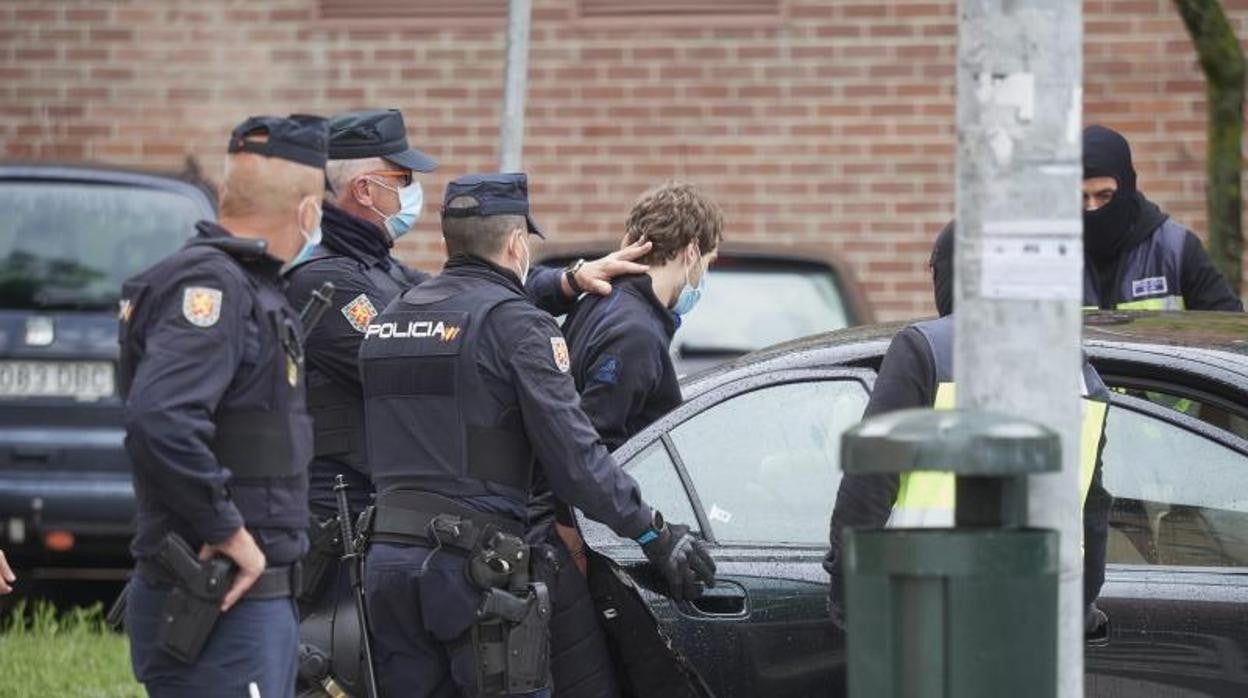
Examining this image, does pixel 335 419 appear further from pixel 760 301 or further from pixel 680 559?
pixel 760 301

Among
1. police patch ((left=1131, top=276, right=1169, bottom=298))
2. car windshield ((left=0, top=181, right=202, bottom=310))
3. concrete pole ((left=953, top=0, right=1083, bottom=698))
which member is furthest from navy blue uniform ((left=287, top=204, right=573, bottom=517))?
car windshield ((left=0, top=181, right=202, bottom=310))

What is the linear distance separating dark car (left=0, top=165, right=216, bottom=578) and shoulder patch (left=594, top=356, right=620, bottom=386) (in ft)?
11.7

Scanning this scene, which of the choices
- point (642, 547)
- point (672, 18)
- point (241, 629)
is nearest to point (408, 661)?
point (642, 547)

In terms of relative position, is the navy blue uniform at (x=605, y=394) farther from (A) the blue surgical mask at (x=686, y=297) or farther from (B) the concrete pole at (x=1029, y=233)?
(B) the concrete pole at (x=1029, y=233)

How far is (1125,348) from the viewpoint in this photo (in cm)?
541

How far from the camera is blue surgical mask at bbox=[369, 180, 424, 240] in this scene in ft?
19.1

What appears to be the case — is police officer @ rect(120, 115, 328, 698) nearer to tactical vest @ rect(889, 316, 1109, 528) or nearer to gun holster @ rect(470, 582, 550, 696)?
gun holster @ rect(470, 582, 550, 696)

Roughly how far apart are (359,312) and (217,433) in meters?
1.24

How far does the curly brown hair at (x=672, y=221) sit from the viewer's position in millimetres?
5742

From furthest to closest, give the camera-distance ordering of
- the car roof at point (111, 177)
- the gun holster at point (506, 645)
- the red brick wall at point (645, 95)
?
the red brick wall at point (645, 95) → the car roof at point (111, 177) → the gun holster at point (506, 645)

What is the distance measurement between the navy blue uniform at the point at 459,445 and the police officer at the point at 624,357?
0.96 feet

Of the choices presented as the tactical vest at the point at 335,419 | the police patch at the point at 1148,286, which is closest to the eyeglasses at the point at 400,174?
the tactical vest at the point at 335,419

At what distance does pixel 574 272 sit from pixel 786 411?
642 mm

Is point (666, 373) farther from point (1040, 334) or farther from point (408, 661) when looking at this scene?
point (1040, 334)
